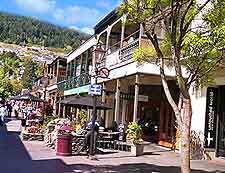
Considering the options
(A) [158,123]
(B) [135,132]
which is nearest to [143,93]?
(A) [158,123]

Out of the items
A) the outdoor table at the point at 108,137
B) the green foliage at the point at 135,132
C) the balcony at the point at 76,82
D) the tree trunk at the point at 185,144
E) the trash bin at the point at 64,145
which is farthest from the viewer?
the balcony at the point at 76,82

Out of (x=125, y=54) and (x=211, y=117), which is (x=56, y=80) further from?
(x=211, y=117)

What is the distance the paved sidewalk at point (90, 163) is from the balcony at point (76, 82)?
1433 centimetres

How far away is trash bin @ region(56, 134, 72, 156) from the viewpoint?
56.2 feet

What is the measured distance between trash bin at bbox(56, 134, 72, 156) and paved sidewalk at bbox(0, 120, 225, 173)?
329mm

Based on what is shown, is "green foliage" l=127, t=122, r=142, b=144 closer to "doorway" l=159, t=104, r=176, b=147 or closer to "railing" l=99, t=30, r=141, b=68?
"railing" l=99, t=30, r=141, b=68

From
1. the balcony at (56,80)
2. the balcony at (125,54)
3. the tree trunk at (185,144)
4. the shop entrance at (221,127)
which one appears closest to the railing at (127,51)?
the balcony at (125,54)

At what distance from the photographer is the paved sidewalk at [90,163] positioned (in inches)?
530

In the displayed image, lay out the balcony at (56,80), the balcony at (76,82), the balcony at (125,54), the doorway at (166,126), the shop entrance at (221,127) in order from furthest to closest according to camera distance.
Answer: the balcony at (56,80) → the balcony at (76,82) → the doorway at (166,126) → the balcony at (125,54) → the shop entrance at (221,127)

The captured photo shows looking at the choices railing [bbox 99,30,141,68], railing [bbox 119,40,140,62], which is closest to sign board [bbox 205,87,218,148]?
railing [bbox 99,30,141,68]

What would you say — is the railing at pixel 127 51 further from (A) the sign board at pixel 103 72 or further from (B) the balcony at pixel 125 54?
(A) the sign board at pixel 103 72

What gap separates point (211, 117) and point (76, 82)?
2066 centimetres

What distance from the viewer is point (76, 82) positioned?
125ft

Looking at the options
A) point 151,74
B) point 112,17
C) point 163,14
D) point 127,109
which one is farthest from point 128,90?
point 163,14
